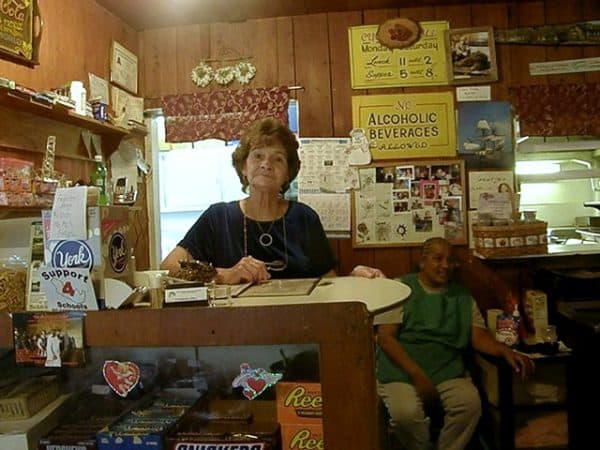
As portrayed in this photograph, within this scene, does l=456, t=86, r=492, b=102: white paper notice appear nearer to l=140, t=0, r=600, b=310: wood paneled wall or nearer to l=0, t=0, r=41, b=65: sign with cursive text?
l=140, t=0, r=600, b=310: wood paneled wall

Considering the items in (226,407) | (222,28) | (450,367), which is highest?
(222,28)

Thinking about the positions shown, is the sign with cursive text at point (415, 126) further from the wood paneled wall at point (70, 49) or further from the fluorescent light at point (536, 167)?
the wood paneled wall at point (70, 49)

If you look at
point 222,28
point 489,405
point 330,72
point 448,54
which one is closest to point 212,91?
point 222,28

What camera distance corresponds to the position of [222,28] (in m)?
2.85

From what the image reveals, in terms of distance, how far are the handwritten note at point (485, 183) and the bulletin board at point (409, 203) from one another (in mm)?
47

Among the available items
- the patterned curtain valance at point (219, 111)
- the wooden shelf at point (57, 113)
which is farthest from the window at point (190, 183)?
the wooden shelf at point (57, 113)

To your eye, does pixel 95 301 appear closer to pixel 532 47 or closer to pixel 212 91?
pixel 212 91

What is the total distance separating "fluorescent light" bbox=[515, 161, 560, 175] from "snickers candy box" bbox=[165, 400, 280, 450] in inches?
94.7

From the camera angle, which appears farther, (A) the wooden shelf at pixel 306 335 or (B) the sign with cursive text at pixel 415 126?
(B) the sign with cursive text at pixel 415 126

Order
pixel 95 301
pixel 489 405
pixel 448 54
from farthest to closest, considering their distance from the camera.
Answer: pixel 448 54 → pixel 489 405 → pixel 95 301

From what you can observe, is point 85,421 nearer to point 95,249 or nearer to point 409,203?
point 95,249

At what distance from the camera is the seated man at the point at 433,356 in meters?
2.27

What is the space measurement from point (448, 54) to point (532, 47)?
1.44 feet

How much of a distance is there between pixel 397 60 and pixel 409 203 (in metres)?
0.74
